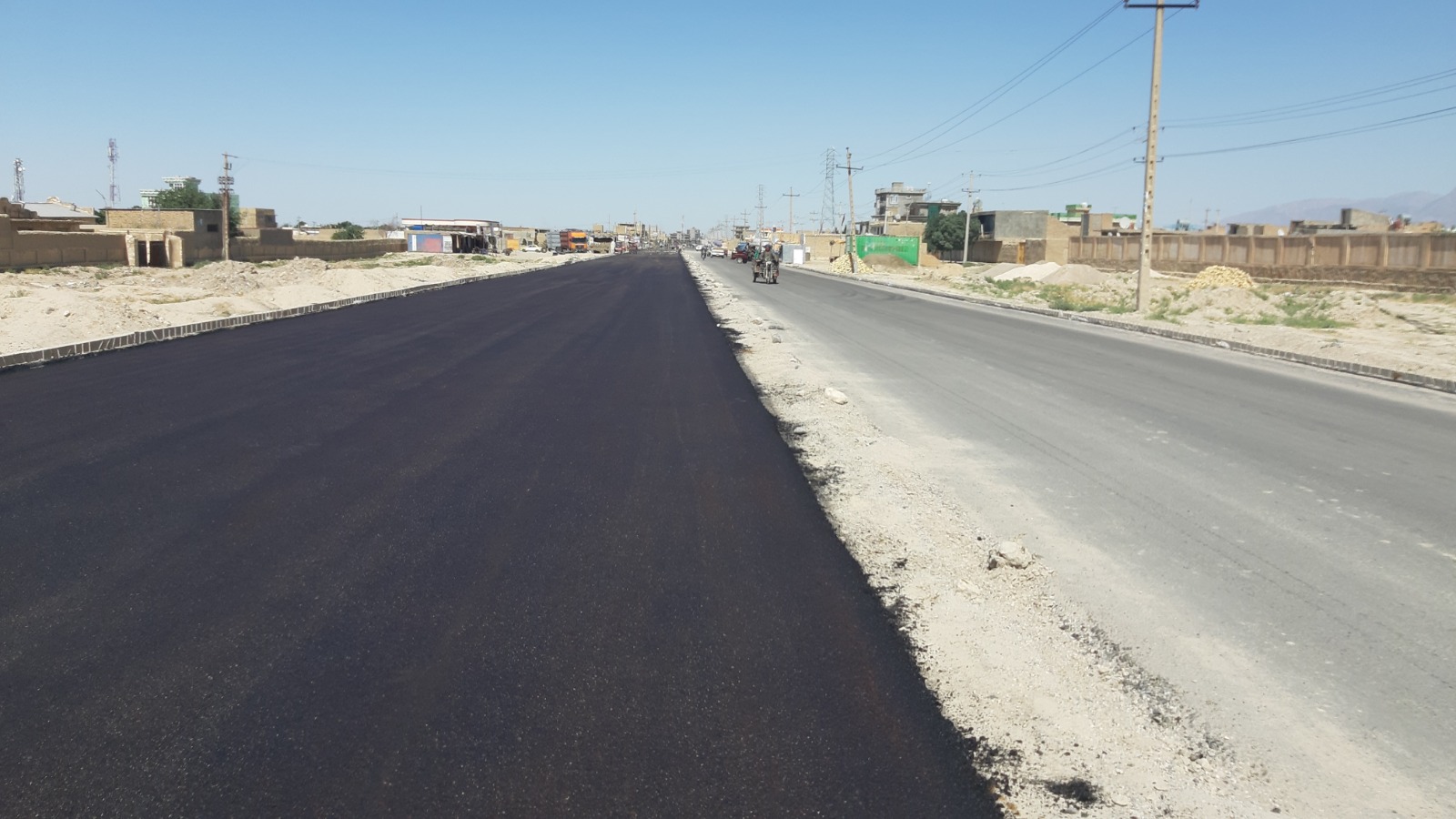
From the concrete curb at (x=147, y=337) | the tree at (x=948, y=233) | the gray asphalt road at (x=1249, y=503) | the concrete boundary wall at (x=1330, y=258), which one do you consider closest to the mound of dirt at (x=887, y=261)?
the tree at (x=948, y=233)

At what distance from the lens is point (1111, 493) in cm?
780

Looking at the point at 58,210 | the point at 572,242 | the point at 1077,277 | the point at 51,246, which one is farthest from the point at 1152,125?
the point at 572,242

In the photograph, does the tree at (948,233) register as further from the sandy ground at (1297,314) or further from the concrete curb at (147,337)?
the concrete curb at (147,337)

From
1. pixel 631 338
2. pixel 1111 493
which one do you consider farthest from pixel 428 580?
pixel 631 338

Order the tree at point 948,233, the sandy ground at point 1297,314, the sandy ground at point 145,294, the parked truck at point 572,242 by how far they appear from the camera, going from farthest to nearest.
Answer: the parked truck at point 572,242
the tree at point 948,233
the sandy ground at point 1297,314
the sandy ground at point 145,294

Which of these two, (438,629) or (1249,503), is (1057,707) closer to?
(438,629)

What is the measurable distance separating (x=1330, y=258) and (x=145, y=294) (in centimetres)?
4050

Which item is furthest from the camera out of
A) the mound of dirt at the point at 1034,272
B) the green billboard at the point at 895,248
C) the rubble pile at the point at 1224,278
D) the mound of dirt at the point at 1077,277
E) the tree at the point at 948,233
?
the tree at the point at 948,233

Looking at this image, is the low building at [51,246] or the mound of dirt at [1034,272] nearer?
the low building at [51,246]

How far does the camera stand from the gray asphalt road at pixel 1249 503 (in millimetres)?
4609

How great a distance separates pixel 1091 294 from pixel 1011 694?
135ft

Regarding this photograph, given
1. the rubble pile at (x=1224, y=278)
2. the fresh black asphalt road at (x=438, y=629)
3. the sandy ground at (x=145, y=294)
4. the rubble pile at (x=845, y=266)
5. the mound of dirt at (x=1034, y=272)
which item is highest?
the rubble pile at (x=845, y=266)

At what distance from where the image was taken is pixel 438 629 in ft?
15.4

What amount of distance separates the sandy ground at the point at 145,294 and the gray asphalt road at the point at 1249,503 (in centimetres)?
1330
